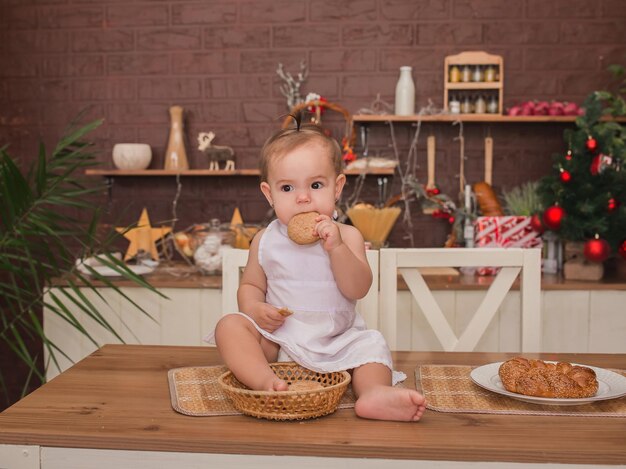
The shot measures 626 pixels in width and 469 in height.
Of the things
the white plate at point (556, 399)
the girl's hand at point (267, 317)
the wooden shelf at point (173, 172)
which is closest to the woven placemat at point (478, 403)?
the white plate at point (556, 399)

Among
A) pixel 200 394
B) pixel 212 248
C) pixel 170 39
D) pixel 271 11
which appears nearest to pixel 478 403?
pixel 200 394

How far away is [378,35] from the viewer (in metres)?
3.13

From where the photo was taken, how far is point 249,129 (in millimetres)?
3205

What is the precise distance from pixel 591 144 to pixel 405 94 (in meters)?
0.82

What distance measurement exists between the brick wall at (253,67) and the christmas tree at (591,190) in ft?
1.79

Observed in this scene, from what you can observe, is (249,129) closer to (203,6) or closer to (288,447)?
(203,6)

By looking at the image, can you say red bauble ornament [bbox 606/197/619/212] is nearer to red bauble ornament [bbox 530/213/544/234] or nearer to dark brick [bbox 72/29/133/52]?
red bauble ornament [bbox 530/213/544/234]

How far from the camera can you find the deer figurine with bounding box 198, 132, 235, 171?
3.09 metres

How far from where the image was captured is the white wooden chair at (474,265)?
1.66 meters

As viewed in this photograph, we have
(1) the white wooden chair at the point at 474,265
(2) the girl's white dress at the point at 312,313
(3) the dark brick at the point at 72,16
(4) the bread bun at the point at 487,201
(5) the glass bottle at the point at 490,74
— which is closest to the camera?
(2) the girl's white dress at the point at 312,313

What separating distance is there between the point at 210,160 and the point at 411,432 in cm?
230

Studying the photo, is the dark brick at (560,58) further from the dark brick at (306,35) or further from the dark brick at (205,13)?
the dark brick at (205,13)

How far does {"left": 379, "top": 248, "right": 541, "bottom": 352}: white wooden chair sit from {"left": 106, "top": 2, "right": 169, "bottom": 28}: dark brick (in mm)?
1970

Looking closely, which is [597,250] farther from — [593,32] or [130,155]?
[130,155]
